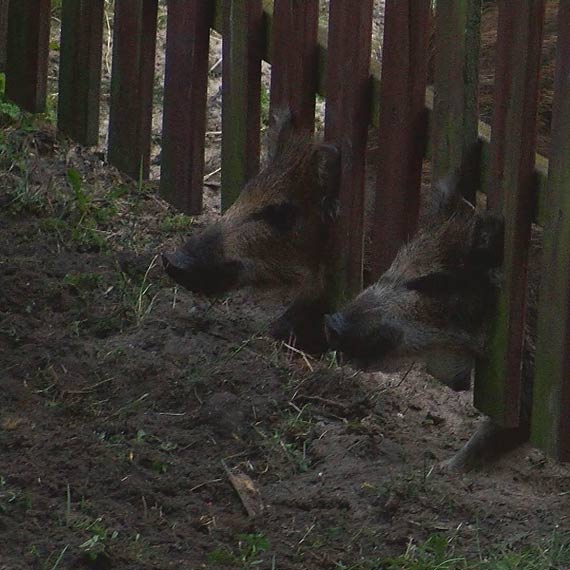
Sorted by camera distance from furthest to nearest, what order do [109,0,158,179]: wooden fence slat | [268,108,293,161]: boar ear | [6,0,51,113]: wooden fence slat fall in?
[6,0,51,113]: wooden fence slat
[109,0,158,179]: wooden fence slat
[268,108,293,161]: boar ear

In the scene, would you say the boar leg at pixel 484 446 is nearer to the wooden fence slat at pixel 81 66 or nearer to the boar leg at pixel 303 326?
the boar leg at pixel 303 326

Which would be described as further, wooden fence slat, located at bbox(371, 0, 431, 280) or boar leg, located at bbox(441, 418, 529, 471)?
boar leg, located at bbox(441, 418, 529, 471)

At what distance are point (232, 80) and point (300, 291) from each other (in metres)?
0.81

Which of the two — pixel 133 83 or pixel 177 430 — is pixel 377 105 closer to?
pixel 177 430

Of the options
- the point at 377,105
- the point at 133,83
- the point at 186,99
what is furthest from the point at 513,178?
the point at 133,83

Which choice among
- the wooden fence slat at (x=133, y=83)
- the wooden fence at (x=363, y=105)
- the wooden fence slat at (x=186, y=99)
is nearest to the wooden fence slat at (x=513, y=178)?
the wooden fence at (x=363, y=105)

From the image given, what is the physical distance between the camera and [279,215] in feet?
16.1

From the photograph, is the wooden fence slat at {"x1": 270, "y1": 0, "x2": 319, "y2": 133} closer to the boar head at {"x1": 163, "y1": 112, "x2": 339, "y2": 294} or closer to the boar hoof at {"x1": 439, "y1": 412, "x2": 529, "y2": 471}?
the boar head at {"x1": 163, "y1": 112, "x2": 339, "y2": 294}

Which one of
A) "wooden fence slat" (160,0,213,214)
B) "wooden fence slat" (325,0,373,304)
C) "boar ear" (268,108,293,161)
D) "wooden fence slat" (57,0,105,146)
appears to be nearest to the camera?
"wooden fence slat" (325,0,373,304)

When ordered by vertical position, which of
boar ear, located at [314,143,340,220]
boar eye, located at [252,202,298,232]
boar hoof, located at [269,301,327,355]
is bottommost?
boar hoof, located at [269,301,327,355]

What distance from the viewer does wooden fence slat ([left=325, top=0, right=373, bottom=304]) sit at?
4.50 meters

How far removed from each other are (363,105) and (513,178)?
905 millimetres

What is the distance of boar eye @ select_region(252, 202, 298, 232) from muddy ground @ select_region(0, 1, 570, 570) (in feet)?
1.65

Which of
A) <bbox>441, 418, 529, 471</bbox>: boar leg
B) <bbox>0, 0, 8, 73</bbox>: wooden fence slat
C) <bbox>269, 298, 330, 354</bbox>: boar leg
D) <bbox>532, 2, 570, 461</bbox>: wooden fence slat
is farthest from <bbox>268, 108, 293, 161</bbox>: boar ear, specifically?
<bbox>0, 0, 8, 73</bbox>: wooden fence slat
